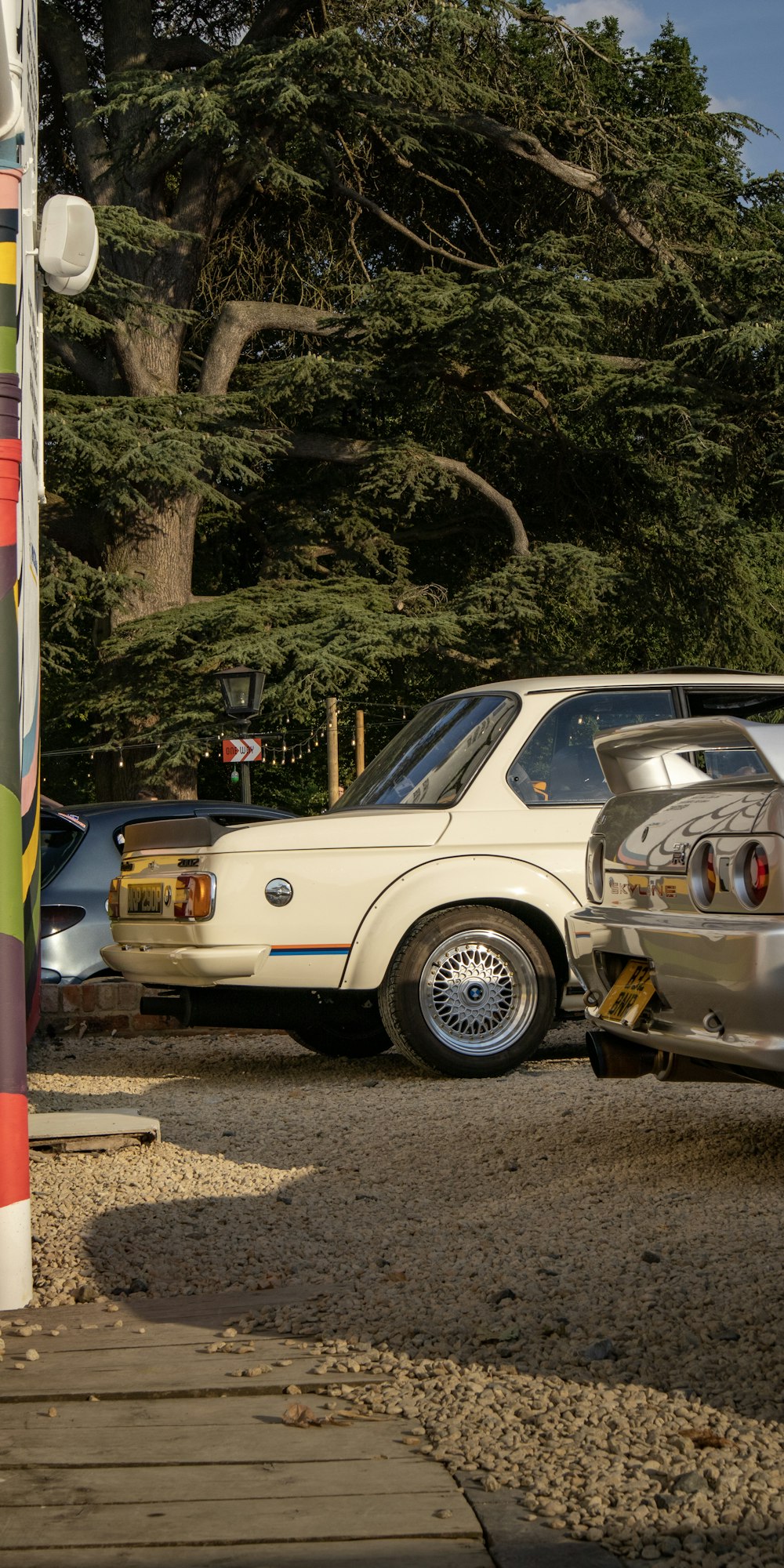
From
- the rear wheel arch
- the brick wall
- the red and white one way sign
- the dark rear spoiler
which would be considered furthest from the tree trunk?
the rear wheel arch

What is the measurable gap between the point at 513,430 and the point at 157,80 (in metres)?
7.51

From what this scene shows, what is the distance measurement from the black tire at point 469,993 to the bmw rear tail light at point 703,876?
348cm

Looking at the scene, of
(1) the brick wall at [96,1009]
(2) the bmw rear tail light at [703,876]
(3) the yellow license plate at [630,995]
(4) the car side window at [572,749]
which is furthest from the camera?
(1) the brick wall at [96,1009]

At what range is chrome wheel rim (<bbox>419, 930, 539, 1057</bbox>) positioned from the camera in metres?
7.98

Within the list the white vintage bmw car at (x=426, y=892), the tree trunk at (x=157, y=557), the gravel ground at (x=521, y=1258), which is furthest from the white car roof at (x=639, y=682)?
the tree trunk at (x=157, y=557)

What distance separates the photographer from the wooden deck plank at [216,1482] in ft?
9.48

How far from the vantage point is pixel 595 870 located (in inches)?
222

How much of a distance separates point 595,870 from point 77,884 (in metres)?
5.00

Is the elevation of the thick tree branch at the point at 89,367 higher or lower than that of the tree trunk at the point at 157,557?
higher

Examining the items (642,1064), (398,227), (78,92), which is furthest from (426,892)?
(398,227)

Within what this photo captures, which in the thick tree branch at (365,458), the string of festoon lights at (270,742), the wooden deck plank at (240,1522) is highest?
the thick tree branch at (365,458)

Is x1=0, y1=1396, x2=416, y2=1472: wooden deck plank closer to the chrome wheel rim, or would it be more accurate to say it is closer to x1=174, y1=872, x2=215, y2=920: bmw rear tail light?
x1=174, y1=872, x2=215, y2=920: bmw rear tail light

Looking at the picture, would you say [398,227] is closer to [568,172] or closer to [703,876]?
[568,172]

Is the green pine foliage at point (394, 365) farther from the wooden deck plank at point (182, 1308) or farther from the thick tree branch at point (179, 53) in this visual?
the wooden deck plank at point (182, 1308)
